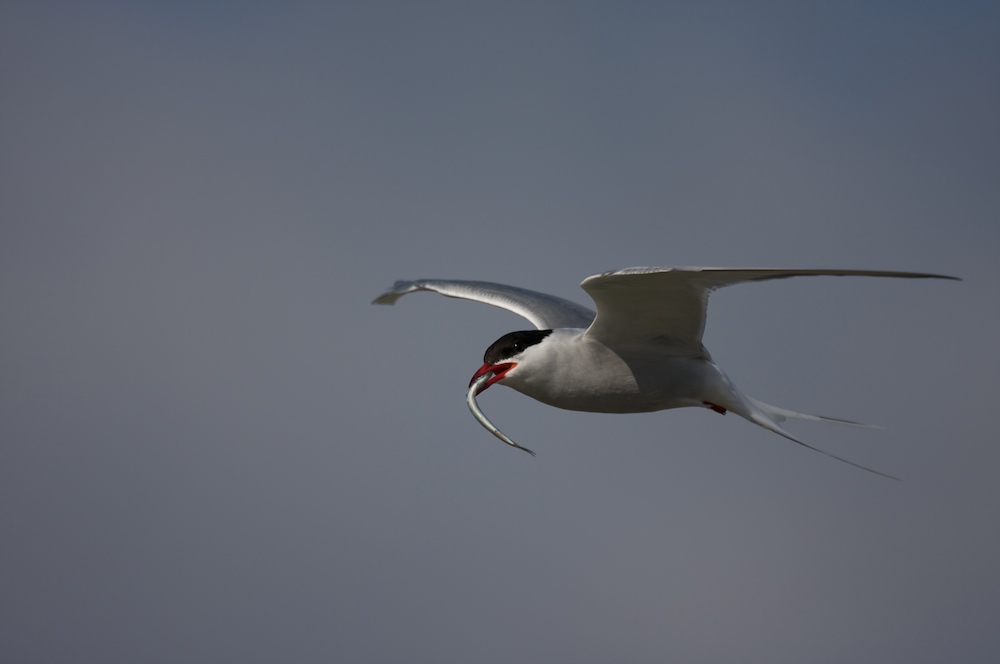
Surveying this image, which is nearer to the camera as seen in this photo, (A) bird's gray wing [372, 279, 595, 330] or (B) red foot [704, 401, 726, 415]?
(B) red foot [704, 401, 726, 415]

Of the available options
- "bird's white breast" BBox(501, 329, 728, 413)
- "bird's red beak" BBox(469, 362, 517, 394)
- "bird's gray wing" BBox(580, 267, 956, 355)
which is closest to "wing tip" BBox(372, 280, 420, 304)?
"bird's red beak" BBox(469, 362, 517, 394)

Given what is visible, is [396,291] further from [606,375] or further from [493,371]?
[606,375]

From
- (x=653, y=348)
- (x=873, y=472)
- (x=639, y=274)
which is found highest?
(x=639, y=274)

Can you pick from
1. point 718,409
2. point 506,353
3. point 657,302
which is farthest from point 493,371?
point 718,409

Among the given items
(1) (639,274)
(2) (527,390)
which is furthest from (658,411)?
(1) (639,274)

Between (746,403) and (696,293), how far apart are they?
164 cm

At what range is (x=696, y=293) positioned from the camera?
6.70 meters

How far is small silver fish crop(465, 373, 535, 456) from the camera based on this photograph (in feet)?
23.3

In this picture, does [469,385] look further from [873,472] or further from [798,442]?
[873,472]

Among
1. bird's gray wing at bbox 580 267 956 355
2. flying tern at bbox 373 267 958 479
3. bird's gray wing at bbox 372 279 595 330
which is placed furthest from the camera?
bird's gray wing at bbox 372 279 595 330

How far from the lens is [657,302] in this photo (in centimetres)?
690

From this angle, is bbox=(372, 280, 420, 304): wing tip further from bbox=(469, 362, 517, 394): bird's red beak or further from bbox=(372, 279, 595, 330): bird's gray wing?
bbox=(469, 362, 517, 394): bird's red beak

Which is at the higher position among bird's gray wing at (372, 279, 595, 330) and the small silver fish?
bird's gray wing at (372, 279, 595, 330)

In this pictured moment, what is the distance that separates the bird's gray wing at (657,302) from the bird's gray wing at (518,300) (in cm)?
156
